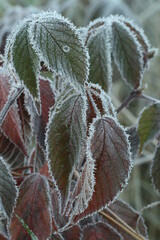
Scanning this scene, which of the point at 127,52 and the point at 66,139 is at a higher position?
the point at 127,52

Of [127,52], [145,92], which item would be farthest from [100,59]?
[145,92]

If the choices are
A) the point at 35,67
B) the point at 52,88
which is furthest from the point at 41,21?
the point at 52,88

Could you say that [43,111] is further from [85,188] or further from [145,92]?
[145,92]

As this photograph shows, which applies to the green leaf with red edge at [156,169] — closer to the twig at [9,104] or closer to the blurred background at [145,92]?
the twig at [9,104]

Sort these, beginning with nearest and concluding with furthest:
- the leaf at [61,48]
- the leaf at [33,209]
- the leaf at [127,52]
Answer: the leaf at [61,48] → the leaf at [33,209] → the leaf at [127,52]

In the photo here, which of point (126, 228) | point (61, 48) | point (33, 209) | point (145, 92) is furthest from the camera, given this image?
point (145, 92)

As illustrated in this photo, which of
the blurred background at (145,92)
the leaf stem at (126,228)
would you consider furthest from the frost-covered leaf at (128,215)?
the blurred background at (145,92)
